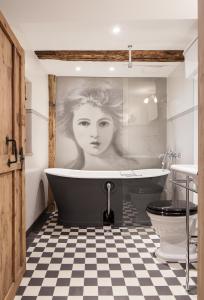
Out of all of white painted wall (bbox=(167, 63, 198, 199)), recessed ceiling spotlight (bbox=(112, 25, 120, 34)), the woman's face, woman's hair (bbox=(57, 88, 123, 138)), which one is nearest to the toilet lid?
white painted wall (bbox=(167, 63, 198, 199))

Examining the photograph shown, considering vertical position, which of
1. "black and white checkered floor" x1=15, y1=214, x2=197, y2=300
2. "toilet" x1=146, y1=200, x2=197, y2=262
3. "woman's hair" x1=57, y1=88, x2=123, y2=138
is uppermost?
"woman's hair" x1=57, y1=88, x2=123, y2=138

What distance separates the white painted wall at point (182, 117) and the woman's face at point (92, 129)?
109cm

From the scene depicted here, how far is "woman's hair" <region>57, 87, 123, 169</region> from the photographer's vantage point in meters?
4.93

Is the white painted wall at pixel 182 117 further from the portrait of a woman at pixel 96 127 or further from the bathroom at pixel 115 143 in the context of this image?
the portrait of a woman at pixel 96 127

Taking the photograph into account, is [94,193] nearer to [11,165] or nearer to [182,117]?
[182,117]

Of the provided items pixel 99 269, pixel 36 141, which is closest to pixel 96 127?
pixel 36 141

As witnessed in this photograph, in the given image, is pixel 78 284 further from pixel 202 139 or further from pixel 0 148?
pixel 202 139

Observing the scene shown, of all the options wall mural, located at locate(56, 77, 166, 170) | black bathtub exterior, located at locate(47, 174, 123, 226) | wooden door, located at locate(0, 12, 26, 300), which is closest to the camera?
wooden door, located at locate(0, 12, 26, 300)

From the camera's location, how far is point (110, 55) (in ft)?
12.5

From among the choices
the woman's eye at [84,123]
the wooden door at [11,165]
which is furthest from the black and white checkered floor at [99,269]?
the woman's eye at [84,123]

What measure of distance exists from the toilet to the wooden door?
4.11 ft

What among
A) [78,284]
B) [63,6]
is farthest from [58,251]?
[63,6]

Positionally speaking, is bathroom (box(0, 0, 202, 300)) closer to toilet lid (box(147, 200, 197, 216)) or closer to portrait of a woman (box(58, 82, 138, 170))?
portrait of a woman (box(58, 82, 138, 170))

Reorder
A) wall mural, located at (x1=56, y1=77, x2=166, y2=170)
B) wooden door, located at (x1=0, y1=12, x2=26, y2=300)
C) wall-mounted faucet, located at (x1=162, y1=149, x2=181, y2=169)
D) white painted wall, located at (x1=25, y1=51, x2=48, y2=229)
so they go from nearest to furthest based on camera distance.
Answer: wooden door, located at (x1=0, y1=12, x2=26, y2=300) < white painted wall, located at (x1=25, y1=51, x2=48, y2=229) < wall-mounted faucet, located at (x1=162, y1=149, x2=181, y2=169) < wall mural, located at (x1=56, y1=77, x2=166, y2=170)
